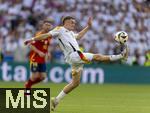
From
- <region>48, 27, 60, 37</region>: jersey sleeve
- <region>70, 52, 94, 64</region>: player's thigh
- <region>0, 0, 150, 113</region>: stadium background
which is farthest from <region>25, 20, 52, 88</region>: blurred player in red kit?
<region>0, 0, 150, 113</region>: stadium background

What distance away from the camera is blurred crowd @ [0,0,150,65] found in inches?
1172

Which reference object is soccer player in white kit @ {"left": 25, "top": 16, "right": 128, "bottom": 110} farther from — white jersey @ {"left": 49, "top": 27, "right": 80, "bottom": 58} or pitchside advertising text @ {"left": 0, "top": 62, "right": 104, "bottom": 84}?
pitchside advertising text @ {"left": 0, "top": 62, "right": 104, "bottom": 84}

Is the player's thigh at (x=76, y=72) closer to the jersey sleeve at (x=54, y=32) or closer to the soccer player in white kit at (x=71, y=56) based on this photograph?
the soccer player in white kit at (x=71, y=56)

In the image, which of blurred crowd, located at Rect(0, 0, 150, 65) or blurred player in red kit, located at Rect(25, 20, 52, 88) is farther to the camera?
blurred crowd, located at Rect(0, 0, 150, 65)

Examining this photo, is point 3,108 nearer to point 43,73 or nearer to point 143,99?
point 43,73

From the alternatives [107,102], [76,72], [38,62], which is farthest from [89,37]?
[76,72]

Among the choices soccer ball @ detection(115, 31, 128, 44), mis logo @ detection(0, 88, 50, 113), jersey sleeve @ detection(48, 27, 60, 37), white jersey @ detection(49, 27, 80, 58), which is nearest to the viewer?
mis logo @ detection(0, 88, 50, 113)

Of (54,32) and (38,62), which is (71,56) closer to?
(54,32)

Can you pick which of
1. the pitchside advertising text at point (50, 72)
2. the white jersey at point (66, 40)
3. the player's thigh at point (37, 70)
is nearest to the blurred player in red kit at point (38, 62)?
the player's thigh at point (37, 70)

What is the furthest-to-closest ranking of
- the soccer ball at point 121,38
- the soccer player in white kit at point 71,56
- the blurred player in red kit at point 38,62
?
the blurred player in red kit at point 38,62 → the soccer ball at point 121,38 → the soccer player in white kit at point 71,56

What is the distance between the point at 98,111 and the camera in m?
15.2

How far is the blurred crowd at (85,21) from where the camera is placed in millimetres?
29766

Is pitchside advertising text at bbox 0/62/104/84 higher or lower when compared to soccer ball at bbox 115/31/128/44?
lower

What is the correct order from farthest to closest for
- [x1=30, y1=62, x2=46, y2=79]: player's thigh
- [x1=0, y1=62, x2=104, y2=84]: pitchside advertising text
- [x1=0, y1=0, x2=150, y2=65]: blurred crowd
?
[x1=0, y1=0, x2=150, y2=65]: blurred crowd < [x1=0, y1=62, x2=104, y2=84]: pitchside advertising text < [x1=30, y1=62, x2=46, y2=79]: player's thigh
